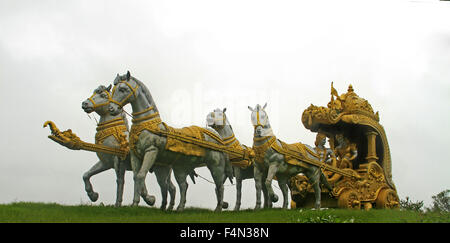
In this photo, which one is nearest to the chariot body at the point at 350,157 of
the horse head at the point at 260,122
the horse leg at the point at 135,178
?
the horse head at the point at 260,122

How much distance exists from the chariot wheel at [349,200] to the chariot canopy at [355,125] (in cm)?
110

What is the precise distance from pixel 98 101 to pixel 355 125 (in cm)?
571

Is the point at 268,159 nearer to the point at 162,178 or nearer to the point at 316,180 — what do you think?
the point at 316,180

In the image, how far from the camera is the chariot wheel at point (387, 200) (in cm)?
1079

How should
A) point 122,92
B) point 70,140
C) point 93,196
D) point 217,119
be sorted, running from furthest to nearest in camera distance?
1. point 217,119
2. point 93,196
3. point 70,140
4. point 122,92

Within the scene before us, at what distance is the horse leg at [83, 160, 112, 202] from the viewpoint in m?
9.24

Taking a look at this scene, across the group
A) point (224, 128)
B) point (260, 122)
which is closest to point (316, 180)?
point (260, 122)

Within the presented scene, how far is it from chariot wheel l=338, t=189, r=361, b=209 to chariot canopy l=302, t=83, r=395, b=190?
1.10 meters

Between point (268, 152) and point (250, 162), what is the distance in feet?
1.81

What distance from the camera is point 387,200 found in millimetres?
10859

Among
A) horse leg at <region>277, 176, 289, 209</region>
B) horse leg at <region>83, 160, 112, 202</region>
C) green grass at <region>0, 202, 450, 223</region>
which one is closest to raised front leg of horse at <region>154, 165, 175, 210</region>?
green grass at <region>0, 202, 450, 223</region>
